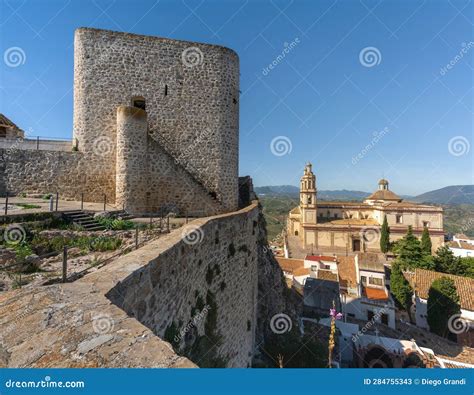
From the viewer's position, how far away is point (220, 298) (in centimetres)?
679

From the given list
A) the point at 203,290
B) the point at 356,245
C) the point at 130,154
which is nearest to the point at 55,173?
the point at 130,154

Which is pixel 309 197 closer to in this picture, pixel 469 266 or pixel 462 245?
pixel 469 266

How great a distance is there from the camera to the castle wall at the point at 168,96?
33.6ft

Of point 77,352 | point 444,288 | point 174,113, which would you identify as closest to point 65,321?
point 77,352

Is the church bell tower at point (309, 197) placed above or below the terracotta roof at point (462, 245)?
above

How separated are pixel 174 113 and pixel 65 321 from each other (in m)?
9.91

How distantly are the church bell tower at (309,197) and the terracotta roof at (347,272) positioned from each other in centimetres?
1542

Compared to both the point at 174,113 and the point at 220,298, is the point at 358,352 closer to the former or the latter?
the point at 220,298

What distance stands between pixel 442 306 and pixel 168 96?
73.7 ft

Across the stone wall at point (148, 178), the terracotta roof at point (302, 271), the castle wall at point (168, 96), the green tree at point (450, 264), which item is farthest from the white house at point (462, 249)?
the stone wall at point (148, 178)

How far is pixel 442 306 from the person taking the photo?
61.7 feet

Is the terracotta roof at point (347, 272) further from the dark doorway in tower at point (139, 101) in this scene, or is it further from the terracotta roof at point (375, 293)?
the dark doorway in tower at point (139, 101)

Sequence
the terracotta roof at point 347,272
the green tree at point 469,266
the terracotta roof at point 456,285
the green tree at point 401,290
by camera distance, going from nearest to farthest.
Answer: the terracotta roof at point 456,285 < the green tree at point 401,290 < the terracotta roof at point 347,272 < the green tree at point 469,266

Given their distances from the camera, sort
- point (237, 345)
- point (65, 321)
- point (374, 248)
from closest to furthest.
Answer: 1. point (65, 321)
2. point (237, 345)
3. point (374, 248)
